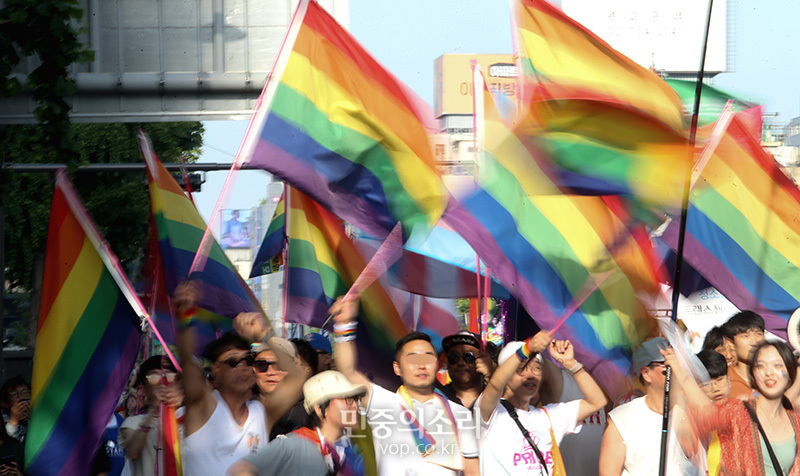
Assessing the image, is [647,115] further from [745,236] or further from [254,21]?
[254,21]

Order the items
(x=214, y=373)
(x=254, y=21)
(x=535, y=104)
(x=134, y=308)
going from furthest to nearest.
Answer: (x=254, y=21) < (x=535, y=104) < (x=134, y=308) < (x=214, y=373)

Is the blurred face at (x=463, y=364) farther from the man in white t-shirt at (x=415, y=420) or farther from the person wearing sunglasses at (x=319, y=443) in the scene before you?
the person wearing sunglasses at (x=319, y=443)

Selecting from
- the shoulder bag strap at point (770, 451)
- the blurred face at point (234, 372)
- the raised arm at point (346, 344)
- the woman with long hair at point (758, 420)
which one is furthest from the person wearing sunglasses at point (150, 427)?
the shoulder bag strap at point (770, 451)

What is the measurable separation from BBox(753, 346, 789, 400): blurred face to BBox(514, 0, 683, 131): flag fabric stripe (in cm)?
174

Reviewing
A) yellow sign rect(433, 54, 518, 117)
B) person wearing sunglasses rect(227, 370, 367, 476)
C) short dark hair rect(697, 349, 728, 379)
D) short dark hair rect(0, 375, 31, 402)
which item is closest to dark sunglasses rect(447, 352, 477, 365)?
short dark hair rect(697, 349, 728, 379)

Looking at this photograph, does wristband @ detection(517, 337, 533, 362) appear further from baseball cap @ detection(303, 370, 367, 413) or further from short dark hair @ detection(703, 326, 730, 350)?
short dark hair @ detection(703, 326, 730, 350)

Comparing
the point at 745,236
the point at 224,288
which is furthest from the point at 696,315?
the point at 224,288

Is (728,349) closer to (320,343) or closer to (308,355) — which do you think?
(308,355)

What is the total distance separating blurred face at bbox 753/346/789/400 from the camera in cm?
633

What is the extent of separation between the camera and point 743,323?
7582 mm

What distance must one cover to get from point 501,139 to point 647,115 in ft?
3.02

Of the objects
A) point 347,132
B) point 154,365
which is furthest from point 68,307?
point 347,132

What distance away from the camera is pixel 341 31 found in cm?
785

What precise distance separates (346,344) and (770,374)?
2254mm
